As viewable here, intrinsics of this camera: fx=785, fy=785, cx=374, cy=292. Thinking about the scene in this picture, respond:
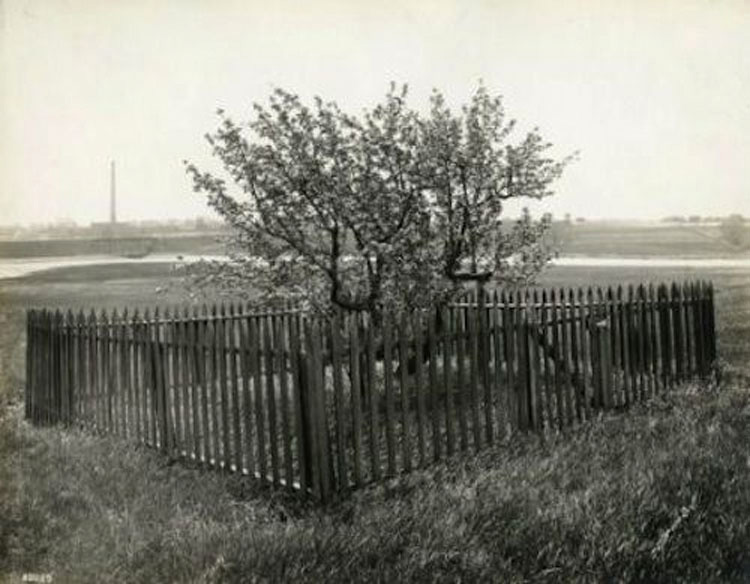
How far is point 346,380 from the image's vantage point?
395 inches

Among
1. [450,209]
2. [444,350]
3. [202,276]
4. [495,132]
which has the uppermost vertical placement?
[495,132]

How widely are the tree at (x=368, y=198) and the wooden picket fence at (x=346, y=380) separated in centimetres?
63

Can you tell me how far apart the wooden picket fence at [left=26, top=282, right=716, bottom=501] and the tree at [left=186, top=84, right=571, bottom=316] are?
24.9 inches

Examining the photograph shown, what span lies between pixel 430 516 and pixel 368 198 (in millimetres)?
5118

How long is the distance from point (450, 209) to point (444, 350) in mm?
3788

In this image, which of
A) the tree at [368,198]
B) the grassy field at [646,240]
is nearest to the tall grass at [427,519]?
the tree at [368,198]

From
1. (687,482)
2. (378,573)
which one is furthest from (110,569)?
(687,482)

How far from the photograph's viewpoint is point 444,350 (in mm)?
6434

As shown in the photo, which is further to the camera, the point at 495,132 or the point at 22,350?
the point at 22,350

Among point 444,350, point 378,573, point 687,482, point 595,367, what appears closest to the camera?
point 378,573

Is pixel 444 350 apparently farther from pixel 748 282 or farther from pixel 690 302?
pixel 748 282

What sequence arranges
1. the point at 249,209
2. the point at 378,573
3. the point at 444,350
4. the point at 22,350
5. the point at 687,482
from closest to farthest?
1. the point at 378,573
2. the point at 687,482
3. the point at 444,350
4. the point at 249,209
5. the point at 22,350

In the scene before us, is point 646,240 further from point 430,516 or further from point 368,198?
point 430,516

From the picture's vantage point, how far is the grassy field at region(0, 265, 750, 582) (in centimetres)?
411
